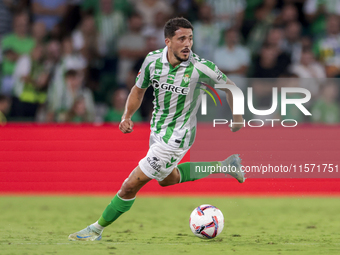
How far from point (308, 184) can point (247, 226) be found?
262cm

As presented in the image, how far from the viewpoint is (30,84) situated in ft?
33.6

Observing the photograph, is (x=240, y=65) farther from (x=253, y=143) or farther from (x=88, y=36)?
(x=88, y=36)

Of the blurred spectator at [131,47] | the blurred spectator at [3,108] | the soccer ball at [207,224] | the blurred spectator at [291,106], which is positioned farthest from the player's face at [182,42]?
the blurred spectator at [3,108]

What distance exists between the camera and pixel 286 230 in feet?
19.9

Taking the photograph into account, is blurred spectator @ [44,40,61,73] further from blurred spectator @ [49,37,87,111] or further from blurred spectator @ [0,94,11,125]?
blurred spectator @ [0,94,11,125]

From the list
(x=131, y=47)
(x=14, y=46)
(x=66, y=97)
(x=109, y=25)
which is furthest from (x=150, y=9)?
(x=14, y=46)

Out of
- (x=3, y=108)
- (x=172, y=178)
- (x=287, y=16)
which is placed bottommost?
(x=172, y=178)

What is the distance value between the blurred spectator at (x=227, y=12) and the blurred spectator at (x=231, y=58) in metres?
0.55

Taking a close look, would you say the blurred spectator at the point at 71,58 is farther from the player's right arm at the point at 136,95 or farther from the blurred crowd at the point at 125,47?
the player's right arm at the point at 136,95

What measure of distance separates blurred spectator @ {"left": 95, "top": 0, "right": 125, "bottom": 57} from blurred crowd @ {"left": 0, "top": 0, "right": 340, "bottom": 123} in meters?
0.02

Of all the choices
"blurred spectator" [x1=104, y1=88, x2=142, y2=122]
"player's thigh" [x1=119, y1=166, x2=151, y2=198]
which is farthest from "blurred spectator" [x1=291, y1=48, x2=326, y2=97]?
"player's thigh" [x1=119, y1=166, x2=151, y2=198]

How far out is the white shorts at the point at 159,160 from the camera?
5324mm

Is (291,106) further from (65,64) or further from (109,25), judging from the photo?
(65,64)

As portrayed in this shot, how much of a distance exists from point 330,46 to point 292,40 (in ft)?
2.61
